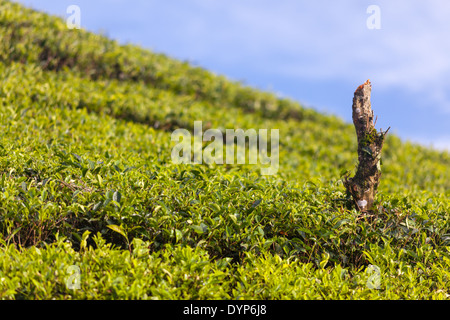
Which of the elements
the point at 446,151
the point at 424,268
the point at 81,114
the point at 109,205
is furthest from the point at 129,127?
the point at 446,151

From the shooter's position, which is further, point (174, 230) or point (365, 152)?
point (365, 152)

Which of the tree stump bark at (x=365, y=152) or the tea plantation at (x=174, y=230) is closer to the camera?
the tea plantation at (x=174, y=230)

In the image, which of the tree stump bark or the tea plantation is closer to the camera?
the tea plantation

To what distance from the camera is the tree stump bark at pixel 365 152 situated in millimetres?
4895

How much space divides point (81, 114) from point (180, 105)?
365cm

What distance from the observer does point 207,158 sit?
7.68 m

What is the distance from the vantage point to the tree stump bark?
489cm

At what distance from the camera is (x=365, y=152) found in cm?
490

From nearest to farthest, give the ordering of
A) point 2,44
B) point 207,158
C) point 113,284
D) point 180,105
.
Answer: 1. point 113,284
2. point 207,158
3. point 2,44
4. point 180,105

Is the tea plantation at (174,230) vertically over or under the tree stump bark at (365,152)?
under

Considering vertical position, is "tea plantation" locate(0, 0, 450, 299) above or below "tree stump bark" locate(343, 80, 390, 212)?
below

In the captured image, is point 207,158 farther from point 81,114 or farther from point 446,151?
point 446,151

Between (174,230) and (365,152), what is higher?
(365,152)

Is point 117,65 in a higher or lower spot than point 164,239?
higher
